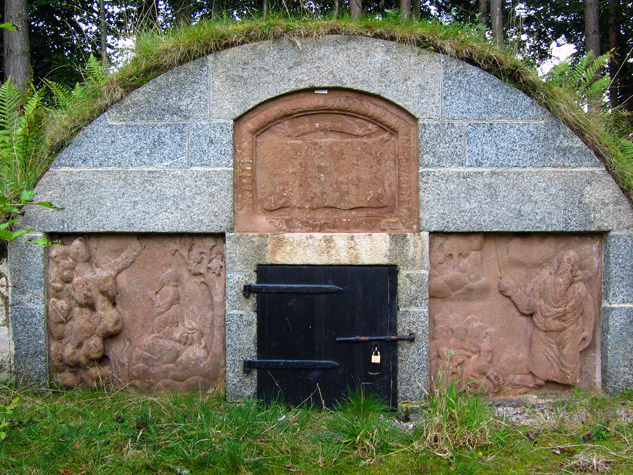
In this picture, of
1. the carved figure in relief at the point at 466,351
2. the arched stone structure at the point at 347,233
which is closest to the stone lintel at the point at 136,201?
the arched stone structure at the point at 347,233

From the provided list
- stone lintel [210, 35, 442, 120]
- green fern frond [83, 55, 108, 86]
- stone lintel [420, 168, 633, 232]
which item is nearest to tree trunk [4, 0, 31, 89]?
green fern frond [83, 55, 108, 86]

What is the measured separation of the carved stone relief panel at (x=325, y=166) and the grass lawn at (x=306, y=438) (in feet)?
4.50

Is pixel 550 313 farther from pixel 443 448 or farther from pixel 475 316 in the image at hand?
pixel 443 448

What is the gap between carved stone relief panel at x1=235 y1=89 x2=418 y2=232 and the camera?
12.6 feet

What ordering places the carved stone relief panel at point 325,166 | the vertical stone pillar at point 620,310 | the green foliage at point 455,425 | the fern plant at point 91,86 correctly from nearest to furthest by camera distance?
the green foliage at point 455,425 → the vertical stone pillar at point 620,310 → the carved stone relief panel at point 325,166 → the fern plant at point 91,86

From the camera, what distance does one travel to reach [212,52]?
3.85 metres

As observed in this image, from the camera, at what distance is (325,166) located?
388cm

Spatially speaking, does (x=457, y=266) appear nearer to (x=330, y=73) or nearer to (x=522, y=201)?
(x=522, y=201)

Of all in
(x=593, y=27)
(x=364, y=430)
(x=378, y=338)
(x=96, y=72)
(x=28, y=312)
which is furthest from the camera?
(x=593, y=27)

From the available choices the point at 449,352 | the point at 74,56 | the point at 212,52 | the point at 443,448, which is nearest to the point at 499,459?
the point at 443,448

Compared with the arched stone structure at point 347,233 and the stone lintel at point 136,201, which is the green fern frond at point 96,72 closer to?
the arched stone structure at point 347,233

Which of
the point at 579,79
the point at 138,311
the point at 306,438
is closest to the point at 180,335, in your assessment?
the point at 138,311

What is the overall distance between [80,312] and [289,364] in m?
1.69

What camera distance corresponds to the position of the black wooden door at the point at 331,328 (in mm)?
3773
